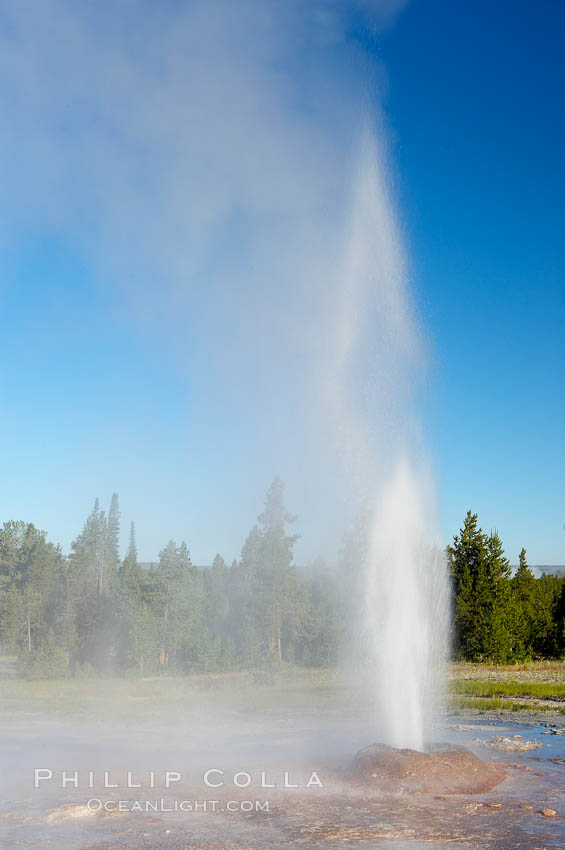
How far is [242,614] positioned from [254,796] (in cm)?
3940

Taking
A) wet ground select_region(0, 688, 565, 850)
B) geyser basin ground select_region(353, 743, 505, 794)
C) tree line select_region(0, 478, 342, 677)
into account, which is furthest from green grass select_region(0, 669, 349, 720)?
geyser basin ground select_region(353, 743, 505, 794)

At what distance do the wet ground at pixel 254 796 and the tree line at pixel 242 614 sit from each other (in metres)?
23.9

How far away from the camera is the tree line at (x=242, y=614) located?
156 ft

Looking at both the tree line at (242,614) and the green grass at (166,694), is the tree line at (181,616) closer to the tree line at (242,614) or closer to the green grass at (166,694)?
the tree line at (242,614)

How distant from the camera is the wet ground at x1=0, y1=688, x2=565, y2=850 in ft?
36.5

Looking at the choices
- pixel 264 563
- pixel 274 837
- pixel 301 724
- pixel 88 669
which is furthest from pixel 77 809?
pixel 264 563

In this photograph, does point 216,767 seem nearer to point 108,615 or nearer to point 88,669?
point 88,669

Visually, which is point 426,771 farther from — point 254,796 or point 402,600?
point 402,600

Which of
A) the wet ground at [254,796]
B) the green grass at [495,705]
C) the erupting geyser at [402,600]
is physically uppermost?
the erupting geyser at [402,600]

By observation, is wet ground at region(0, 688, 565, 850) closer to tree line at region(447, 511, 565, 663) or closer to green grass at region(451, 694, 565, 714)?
green grass at region(451, 694, 565, 714)

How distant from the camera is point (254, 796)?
546 inches

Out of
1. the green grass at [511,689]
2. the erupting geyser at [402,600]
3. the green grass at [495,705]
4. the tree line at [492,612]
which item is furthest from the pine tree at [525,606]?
the erupting geyser at [402,600]

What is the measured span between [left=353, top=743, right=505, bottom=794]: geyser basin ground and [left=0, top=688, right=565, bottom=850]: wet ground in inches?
12.4

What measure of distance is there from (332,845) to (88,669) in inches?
1501
